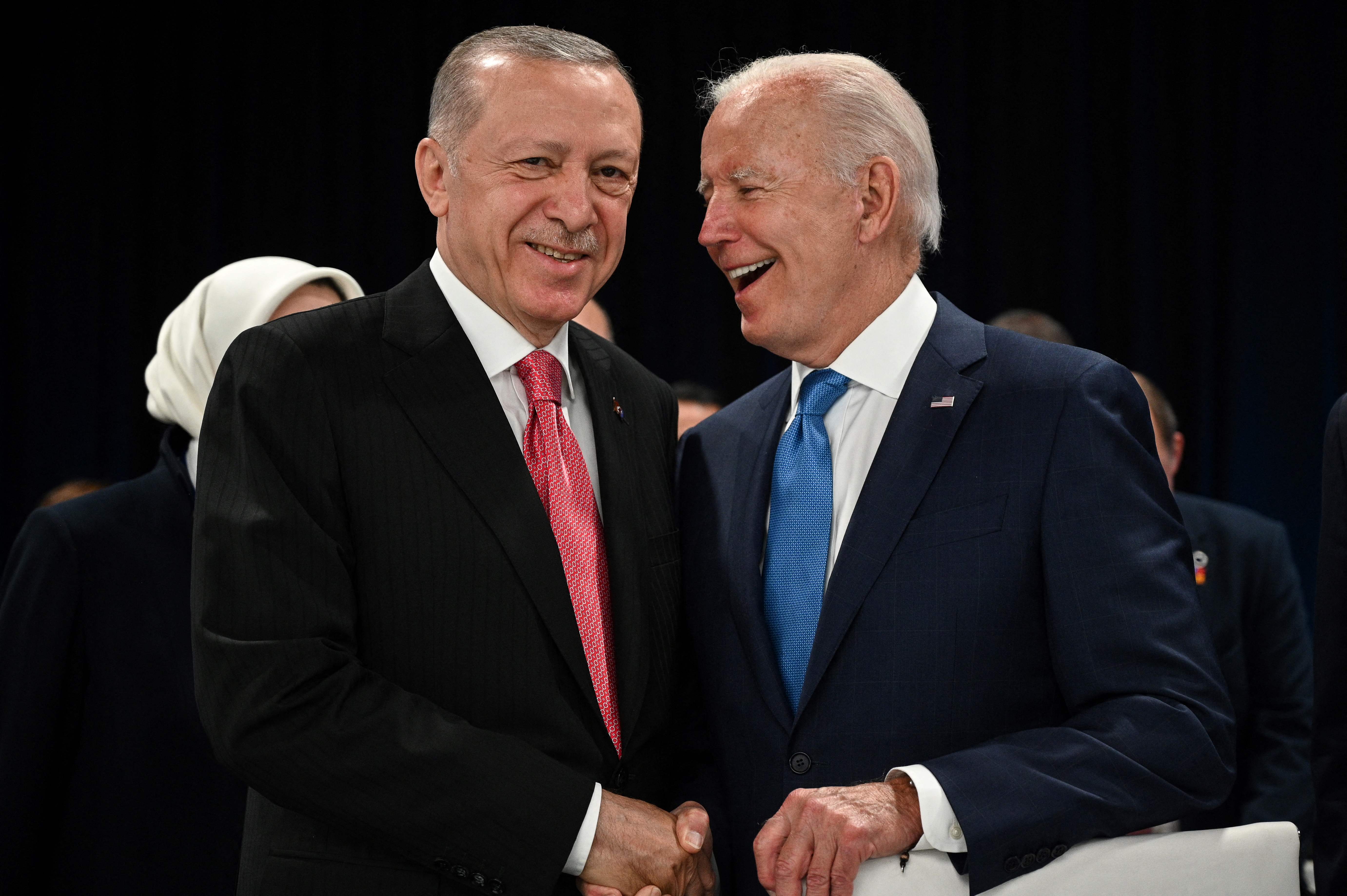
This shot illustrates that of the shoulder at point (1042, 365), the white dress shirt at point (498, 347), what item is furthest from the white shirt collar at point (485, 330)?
the shoulder at point (1042, 365)

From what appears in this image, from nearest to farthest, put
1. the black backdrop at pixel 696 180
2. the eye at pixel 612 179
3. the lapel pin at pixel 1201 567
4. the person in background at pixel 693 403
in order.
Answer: the eye at pixel 612 179, the lapel pin at pixel 1201 567, the person in background at pixel 693 403, the black backdrop at pixel 696 180

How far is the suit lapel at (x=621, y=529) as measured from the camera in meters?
1.96

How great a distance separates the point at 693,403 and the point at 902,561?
2397 millimetres

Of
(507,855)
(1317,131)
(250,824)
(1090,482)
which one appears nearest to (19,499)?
(250,824)

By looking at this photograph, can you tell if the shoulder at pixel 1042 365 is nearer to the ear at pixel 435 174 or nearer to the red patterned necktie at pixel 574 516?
the red patterned necktie at pixel 574 516

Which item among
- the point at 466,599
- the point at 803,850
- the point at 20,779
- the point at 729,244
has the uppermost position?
the point at 729,244

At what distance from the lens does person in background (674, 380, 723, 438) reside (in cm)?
419

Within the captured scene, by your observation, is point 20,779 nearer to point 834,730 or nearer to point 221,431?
point 221,431

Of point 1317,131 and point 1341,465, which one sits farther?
point 1317,131

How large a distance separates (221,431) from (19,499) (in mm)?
3788

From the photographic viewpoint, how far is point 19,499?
512cm

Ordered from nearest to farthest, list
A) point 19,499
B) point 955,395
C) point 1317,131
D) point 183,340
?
point 955,395 → point 183,340 → point 1317,131 → point 19,499

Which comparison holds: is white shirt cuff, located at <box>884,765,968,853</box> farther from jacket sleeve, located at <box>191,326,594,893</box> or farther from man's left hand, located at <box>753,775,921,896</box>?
jacket sleeve, located at <box>191,326,594,893</box>

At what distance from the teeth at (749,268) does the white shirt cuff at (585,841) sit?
2.93 ft
